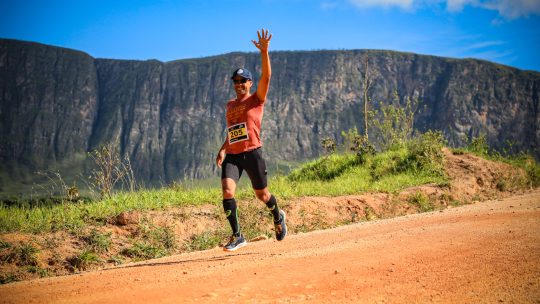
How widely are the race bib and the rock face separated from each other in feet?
430

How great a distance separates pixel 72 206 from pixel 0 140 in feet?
475

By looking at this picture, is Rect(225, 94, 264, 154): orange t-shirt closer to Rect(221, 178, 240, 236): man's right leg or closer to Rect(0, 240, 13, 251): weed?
Rect(221, 178, 240, 236): man's right leg

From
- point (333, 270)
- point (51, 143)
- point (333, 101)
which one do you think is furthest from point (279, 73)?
point (333, 270)

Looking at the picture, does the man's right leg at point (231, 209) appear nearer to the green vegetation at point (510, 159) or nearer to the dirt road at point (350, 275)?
the dirt road at point (350, 275)

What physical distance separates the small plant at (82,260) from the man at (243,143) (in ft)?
6.78

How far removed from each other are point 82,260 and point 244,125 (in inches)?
118

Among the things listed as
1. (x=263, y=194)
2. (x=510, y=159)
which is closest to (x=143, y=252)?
(x=263, y=194)

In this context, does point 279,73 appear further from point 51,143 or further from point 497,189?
point 497,189

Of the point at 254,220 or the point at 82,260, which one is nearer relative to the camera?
the point at 82,260

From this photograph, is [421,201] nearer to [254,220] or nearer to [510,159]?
[254,220]

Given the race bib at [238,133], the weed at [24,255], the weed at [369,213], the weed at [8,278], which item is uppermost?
the race bib at [238,133]

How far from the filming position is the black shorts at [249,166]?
19.7 feet

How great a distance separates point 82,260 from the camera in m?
6.43

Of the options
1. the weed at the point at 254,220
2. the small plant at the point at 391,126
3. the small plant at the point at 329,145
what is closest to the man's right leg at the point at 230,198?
the weed at the point at 254,220
